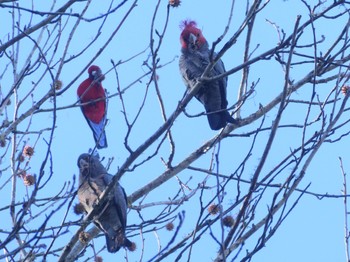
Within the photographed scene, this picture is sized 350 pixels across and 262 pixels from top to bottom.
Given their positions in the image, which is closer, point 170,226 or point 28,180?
point 28,180

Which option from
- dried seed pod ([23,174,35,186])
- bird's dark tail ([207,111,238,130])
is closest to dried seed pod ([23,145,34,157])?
dried seed pod ([23,174,35,186])

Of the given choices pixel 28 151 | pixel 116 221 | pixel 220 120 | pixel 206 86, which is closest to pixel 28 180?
pixel 28 151

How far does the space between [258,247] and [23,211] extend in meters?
0.88

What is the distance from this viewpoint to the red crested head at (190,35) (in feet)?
18.3

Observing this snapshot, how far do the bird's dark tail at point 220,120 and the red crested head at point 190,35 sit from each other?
702mm

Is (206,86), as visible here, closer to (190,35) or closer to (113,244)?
(190,35)

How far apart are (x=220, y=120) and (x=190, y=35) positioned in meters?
1.03

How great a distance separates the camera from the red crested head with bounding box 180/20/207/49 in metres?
5.59

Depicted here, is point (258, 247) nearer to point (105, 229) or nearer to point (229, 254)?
point (229, 254)

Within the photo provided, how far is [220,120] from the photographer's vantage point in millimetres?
4887

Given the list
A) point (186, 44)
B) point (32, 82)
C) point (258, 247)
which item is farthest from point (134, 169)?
point (186, 44)

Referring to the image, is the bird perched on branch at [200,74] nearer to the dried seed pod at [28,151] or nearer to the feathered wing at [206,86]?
the feathered wing at [206,86]

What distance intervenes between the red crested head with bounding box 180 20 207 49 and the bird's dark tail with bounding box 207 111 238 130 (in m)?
0.70

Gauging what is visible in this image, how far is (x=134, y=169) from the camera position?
338 cm
